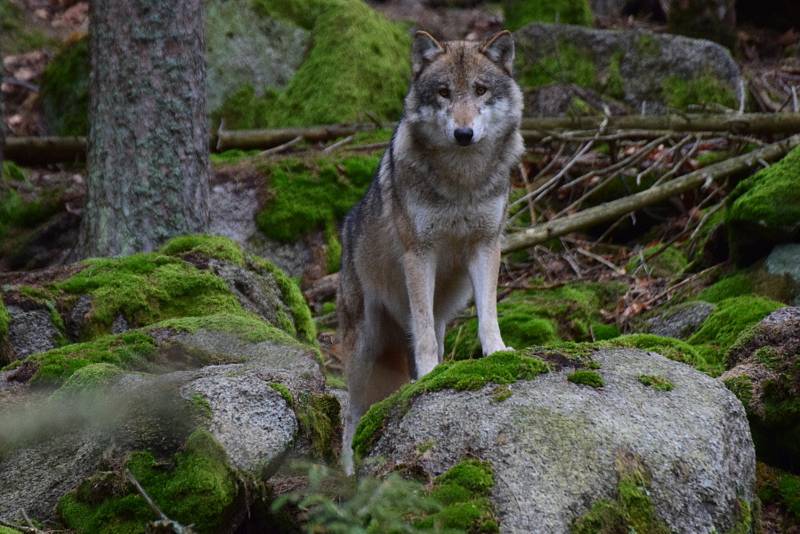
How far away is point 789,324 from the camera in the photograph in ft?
16.9

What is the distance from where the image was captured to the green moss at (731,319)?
6188 mm

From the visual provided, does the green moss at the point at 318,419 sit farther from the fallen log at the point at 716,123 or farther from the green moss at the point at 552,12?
the green moss at the point at 552,12

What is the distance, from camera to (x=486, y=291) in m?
5.91

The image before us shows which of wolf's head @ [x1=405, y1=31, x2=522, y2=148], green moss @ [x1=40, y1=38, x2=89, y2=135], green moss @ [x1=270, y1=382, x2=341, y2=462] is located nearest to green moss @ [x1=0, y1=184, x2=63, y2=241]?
green moss @ [x1=40, y1=38, x2=89, y2=135]

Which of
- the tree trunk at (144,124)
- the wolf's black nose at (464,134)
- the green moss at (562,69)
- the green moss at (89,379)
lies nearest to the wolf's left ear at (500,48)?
the wolf's black nose at (464,134)

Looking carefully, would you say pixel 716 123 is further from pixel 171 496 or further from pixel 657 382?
pixel 171 496

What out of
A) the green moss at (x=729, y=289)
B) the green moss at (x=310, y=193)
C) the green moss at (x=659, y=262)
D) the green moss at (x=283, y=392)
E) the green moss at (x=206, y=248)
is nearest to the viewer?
the green moss at (x=283, y=392)

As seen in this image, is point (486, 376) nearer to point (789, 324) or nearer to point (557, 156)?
point (789, 324)

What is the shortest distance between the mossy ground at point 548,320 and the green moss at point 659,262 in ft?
1.31

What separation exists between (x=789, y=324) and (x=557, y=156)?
5.33 m

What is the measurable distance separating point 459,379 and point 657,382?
898mm

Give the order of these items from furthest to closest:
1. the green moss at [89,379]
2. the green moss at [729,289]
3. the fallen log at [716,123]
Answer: the fallen log at [716,123] → the green moss at [729,289] → the green moss at [89,379]

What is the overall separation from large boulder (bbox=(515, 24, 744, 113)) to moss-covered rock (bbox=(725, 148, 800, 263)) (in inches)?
186

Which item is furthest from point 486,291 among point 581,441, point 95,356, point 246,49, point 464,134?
point 246,49
